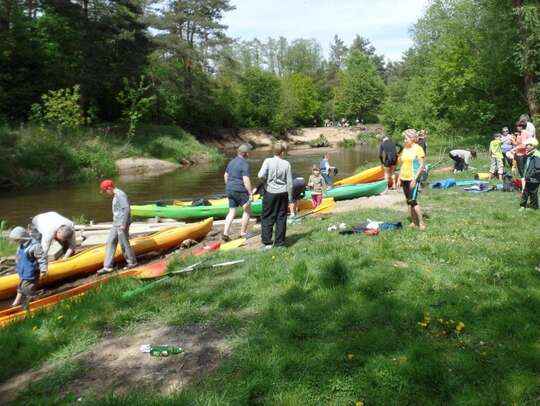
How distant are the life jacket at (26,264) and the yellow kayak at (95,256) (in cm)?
103

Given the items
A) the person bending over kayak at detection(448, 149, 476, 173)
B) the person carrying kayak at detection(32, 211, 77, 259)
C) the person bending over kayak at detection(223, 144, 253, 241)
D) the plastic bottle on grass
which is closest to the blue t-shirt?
the person bending over kayak at detection(223, 144, 253, 241)

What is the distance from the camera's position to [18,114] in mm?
30609

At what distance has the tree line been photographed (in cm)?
3052

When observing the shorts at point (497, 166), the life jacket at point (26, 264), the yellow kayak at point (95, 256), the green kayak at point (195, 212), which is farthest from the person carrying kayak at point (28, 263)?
the shorts at point (497, 166)

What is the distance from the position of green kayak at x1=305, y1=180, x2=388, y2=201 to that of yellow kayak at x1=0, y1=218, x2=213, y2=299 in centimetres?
447

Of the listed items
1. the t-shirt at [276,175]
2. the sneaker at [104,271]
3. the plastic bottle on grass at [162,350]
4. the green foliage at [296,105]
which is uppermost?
the green foliage at [296,105]

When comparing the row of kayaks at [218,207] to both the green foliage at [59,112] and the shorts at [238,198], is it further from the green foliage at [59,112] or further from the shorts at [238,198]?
the green foliage at [59,112]

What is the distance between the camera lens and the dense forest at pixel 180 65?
1072 inches

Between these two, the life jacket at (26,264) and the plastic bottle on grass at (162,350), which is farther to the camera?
the life jacket at (26,264)

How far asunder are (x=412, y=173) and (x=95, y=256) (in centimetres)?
622

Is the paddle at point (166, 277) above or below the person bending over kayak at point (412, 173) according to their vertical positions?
below

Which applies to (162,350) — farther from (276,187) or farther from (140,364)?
(276,187)

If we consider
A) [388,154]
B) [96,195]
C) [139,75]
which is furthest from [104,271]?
[139,75]

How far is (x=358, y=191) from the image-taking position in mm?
14703
